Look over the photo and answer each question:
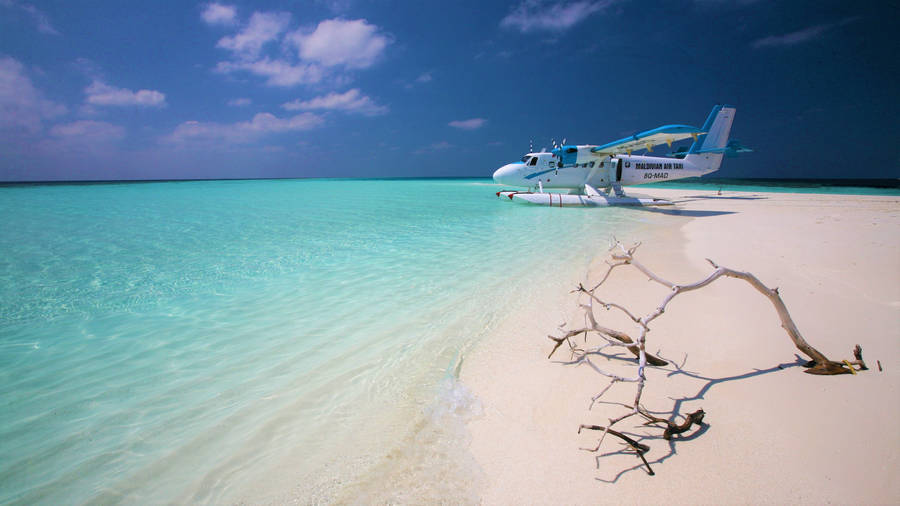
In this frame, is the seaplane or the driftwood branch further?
the seaplane

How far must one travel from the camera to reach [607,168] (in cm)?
1767

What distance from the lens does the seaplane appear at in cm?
1641

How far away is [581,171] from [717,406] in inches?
668

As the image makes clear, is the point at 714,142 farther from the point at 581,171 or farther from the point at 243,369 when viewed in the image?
the point at 243,369

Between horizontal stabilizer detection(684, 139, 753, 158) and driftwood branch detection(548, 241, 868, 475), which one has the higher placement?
horizontal stabilizer detection(684, 139, 753, 158)

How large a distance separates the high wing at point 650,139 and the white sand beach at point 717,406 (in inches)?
385

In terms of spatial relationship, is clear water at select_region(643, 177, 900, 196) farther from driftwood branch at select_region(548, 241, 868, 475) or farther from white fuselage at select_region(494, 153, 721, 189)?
driftwood branch at select_region(548, 241, 868, 475)

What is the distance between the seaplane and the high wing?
4 centimetres

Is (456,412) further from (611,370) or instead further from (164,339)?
(164,339)

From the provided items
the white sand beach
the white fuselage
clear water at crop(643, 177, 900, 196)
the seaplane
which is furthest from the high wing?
clear water at crop(643, 177, 900, 196)

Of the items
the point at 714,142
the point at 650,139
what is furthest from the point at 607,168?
the point at 714,142

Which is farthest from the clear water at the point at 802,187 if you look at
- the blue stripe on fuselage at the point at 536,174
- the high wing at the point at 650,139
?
the blue stripe on fuselage at the point at 536,174

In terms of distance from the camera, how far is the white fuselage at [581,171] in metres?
17.3

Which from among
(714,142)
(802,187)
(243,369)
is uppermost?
(714,142)
